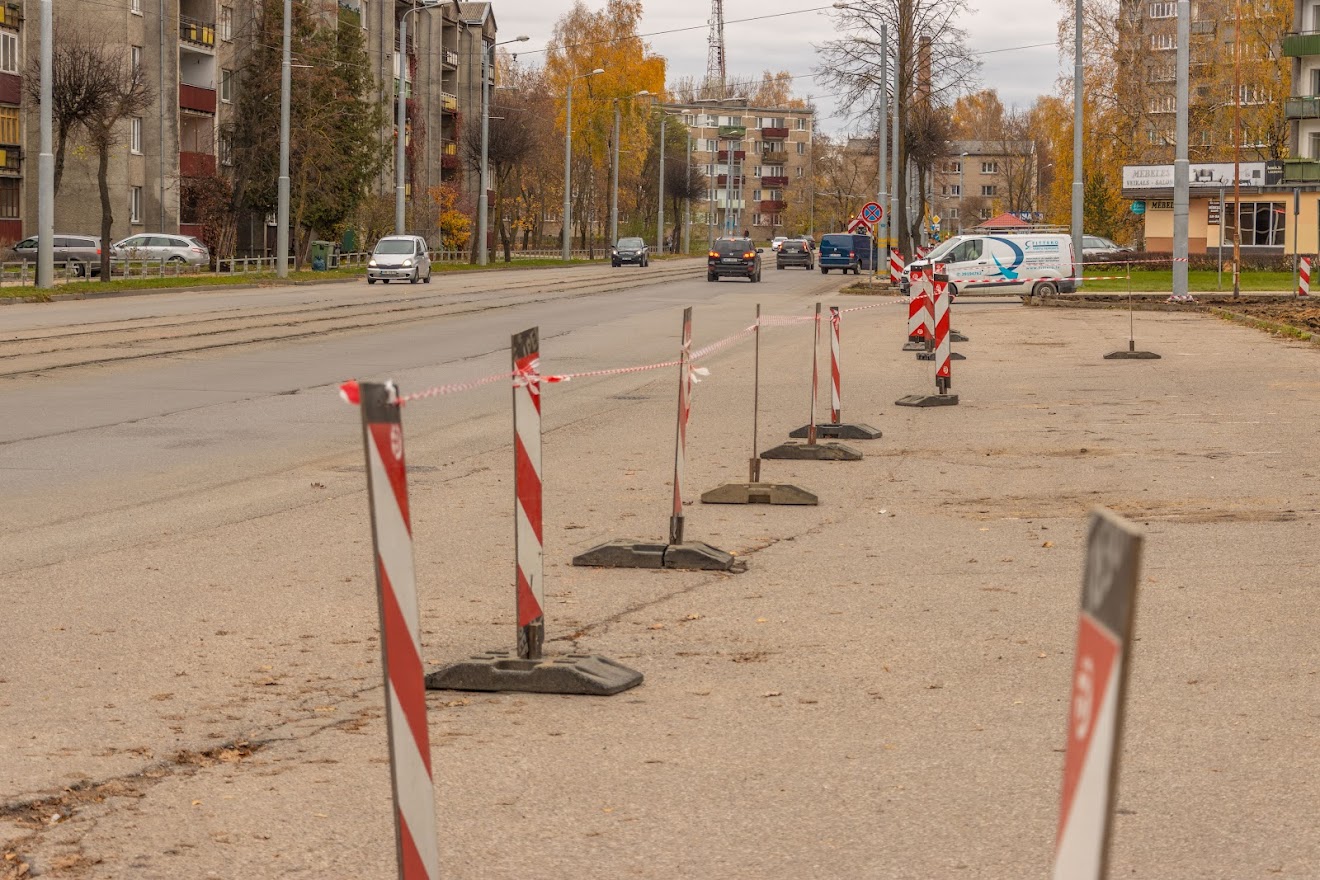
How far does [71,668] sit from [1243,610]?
16.3ft

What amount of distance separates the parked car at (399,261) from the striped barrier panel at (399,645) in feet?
172

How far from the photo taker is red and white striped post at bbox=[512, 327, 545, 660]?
6719mm

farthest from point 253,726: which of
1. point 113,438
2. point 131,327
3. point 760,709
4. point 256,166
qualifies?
point 256,166

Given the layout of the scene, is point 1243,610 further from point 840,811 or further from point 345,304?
point 345,304

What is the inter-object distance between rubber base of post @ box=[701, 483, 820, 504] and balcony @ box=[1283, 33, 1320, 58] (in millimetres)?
75740

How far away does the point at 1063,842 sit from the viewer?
2.54m

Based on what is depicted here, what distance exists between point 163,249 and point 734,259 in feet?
61.3

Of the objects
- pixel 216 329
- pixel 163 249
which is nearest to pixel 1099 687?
pixel 216 329

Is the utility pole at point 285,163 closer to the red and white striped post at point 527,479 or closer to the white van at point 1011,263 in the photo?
the white van at point 1011,263

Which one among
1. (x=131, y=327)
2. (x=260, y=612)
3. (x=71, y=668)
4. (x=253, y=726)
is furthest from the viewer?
(x=131, y=327)

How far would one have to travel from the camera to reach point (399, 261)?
183ft

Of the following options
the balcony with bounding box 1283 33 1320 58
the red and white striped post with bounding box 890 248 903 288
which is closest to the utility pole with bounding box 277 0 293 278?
the red and white striped post with bounding box 890 248 903 288

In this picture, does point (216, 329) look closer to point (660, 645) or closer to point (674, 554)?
point (674, 554)

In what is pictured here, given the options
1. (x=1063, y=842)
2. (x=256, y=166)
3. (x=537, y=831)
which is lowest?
(x=537, y=831)
